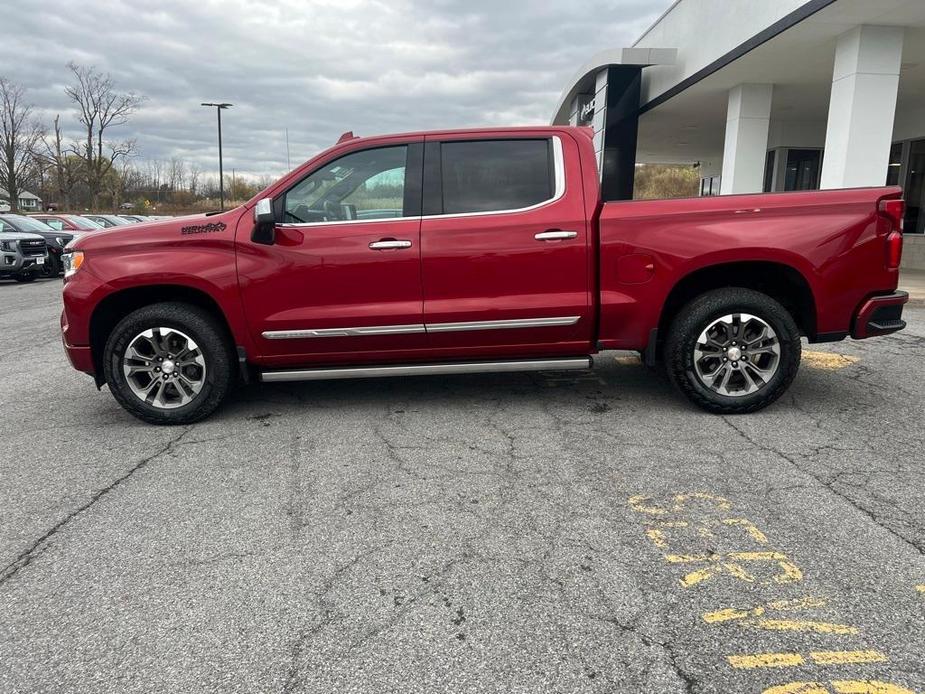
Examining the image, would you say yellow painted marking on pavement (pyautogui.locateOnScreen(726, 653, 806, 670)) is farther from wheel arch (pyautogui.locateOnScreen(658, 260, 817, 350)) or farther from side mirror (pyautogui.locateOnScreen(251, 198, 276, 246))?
side mirror (pyautogui.locateOnScreen(251, 198, 276, 246))

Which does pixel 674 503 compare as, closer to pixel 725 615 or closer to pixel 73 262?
pixel 725 615

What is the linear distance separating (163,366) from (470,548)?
2.92 m

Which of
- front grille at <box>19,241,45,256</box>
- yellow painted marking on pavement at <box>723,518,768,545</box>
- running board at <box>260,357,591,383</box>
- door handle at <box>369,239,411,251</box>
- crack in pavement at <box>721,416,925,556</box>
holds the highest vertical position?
door handle at <box>369,239,411,251</box>

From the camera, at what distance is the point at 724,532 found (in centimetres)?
312

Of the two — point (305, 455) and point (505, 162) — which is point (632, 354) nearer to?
point (505, 162)

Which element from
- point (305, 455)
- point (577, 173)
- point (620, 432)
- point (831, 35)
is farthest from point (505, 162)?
point (831, 35)

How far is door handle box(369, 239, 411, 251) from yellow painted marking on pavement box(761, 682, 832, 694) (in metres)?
3.40

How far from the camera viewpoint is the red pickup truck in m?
4.64

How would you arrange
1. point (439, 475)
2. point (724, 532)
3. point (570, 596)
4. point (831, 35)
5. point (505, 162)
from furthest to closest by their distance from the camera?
point (831, 35) → point (505, 162) → point (439, 475) → point (724, 532) → point (570, 596)

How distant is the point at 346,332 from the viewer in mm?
4754

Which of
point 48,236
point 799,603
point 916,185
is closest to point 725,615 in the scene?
point 799,603

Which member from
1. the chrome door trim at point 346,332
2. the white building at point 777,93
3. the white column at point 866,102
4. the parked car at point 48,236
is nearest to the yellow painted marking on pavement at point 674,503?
the chrome door trim at point 346,332

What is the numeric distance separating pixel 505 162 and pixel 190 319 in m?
2.52

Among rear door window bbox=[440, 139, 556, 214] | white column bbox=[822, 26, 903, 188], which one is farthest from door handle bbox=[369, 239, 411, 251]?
white column bbox=[822, 26, 903, 188]
